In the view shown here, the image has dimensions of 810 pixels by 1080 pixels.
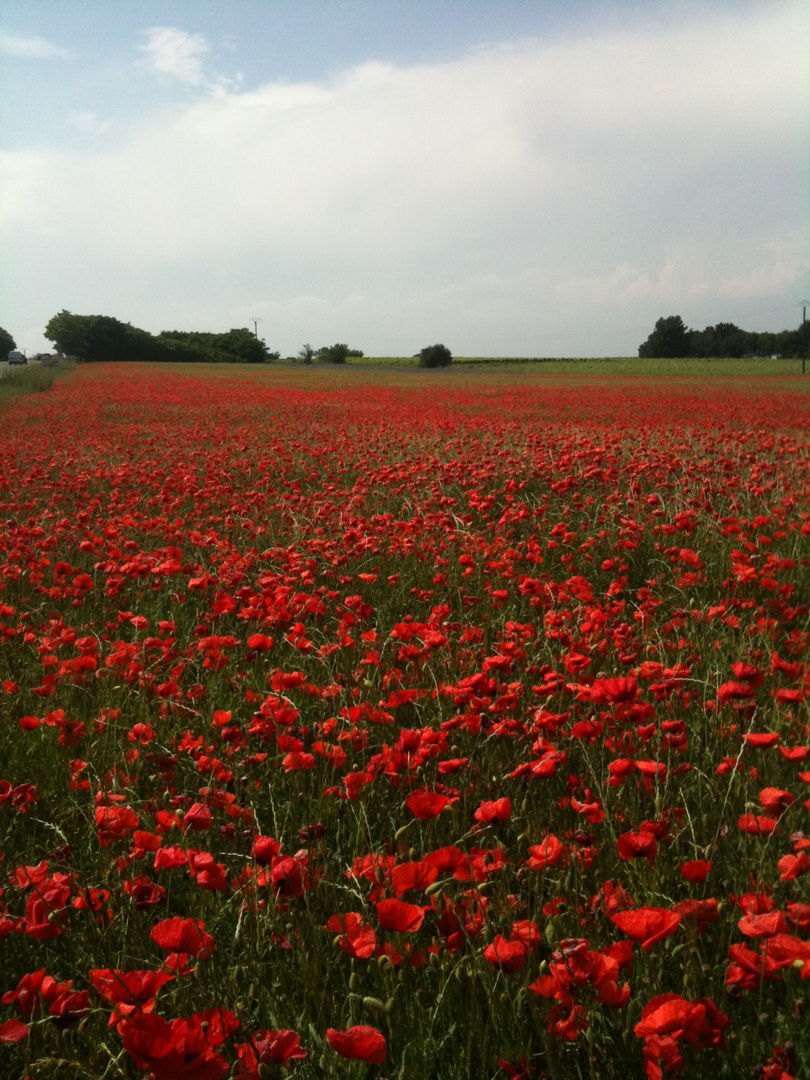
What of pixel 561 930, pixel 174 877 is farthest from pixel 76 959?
pixel 561 930

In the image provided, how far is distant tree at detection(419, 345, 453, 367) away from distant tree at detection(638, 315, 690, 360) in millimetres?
30935

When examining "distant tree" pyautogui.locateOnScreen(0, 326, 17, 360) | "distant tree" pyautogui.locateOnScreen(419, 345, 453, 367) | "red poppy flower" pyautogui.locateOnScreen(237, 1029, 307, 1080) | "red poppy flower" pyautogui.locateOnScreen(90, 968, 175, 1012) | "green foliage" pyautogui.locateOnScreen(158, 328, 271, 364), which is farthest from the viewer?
"distant tree" pyautogui.locateOnScreen(0, 326, 17, 360)

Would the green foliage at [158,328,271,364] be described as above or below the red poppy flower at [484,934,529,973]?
above

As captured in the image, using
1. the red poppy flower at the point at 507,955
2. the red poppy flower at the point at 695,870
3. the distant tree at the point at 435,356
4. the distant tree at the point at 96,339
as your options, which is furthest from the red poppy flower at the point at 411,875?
the distant tree at the point at 96,339

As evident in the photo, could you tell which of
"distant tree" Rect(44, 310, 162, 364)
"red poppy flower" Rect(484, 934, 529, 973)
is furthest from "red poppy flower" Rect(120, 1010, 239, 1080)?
"distant tree" Rect(44, 310, 162, 364)

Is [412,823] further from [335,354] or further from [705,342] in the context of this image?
[705,342]

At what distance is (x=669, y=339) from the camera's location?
275 feet

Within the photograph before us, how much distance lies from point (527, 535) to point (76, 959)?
13.3ft

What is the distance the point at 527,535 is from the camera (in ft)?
17.3

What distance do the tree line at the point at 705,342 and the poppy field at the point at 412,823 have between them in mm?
83237

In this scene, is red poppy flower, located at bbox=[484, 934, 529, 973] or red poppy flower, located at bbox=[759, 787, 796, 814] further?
red poppy flower, located at bbox=[759, 787, 796, 814]

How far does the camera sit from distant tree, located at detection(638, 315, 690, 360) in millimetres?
83812

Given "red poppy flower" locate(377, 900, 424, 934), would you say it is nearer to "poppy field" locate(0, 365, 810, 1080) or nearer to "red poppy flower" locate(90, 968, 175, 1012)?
"poppy field" locate(0, 365, 810, 1080)

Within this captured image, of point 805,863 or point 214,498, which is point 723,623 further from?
point 214,498
